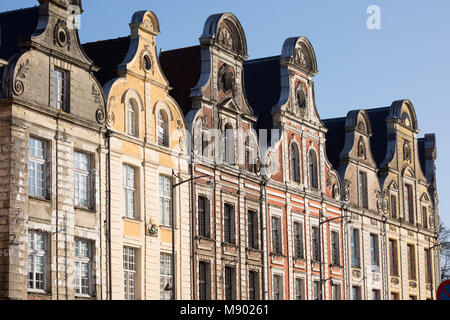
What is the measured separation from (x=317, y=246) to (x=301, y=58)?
10587 millimetres

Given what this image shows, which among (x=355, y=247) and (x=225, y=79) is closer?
(x=225, y=79)

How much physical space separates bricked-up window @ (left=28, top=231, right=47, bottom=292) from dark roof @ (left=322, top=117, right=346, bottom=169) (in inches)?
1179

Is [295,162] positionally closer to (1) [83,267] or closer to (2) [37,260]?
(1) [83,267]

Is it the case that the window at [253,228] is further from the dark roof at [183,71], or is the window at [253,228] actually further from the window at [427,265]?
the window at [427,265]

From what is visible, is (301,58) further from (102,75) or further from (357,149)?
(102,75)

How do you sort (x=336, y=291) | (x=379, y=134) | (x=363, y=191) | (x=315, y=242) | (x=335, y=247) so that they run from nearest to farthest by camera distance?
(x=315, y=242), (x=336, y=291), (x=335, y=247), (x=363, y=191), (x=379, y=134)

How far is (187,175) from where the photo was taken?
144 feet

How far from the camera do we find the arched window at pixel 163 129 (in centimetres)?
4250

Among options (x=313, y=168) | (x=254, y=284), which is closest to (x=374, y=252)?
(x=313, y=168)

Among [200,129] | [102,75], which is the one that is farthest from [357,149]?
[102,75]

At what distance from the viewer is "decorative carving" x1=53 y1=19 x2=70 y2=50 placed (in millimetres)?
35781

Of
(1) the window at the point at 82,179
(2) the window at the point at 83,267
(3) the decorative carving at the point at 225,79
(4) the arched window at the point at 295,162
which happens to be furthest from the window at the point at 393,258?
(1) the window at the point at 82,179

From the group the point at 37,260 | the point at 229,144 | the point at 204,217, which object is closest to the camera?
the point at 37,260

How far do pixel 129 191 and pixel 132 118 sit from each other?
→ 3085 mm
